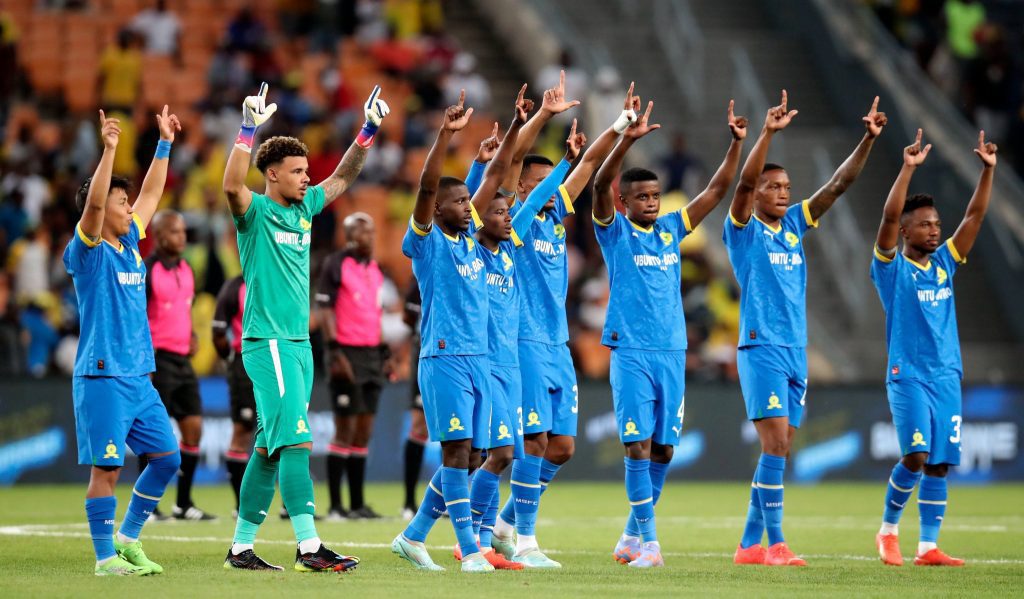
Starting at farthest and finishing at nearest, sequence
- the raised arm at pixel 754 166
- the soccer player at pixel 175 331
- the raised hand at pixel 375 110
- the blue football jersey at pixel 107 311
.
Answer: the soccer player at pixel 175 331
the raised arm at pixel 754 166
the raised hand at pixel 375 110
the blue football jersey at pixel 107 311

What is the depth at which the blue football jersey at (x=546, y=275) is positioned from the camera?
1190 cm

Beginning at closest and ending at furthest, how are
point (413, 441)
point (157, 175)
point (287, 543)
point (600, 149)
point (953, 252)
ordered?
point (157, 175), point (600, 149), point (953, 252), point (287, 543), point (413, 441)

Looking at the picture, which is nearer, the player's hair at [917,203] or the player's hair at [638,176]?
the player's hair at [638,176]

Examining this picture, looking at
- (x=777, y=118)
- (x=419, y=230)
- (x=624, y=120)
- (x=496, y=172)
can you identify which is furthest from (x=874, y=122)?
(x=419, y=230)

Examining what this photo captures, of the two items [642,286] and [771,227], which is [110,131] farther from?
[771,227]

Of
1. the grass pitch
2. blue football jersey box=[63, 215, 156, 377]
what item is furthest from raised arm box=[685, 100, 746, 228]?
blue football jersey box=[63, 215, 156, 377]

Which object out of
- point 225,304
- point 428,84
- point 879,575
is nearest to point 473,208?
point 879,575

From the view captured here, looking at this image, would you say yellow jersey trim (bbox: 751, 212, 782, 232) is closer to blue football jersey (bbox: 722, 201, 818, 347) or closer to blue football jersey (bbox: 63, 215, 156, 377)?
blue football jersey (bbox: 722, 201, 818, 347)

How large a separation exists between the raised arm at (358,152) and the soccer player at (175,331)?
4477mm

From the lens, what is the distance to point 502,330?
1125 cm

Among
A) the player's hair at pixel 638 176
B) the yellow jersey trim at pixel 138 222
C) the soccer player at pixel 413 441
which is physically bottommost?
the soccer player at pixel 413 441

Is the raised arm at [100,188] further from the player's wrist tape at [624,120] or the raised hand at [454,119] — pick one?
the player's wrist tape at [624,120]

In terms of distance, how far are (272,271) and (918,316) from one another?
503cm

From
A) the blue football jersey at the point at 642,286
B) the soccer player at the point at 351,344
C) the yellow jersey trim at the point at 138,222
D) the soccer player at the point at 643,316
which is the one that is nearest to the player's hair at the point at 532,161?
the soccer player at the point at 643,316
